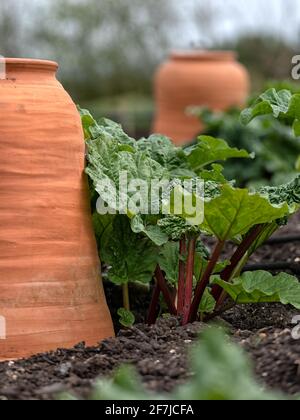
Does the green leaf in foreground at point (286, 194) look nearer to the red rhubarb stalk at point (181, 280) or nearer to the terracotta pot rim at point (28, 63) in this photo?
the red rhubarb stalk at point (181, 280)

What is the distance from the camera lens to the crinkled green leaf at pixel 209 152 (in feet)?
9.42

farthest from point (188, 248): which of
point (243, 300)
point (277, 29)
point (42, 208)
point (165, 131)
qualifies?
point (277, 29)

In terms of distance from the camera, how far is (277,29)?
51.2ft

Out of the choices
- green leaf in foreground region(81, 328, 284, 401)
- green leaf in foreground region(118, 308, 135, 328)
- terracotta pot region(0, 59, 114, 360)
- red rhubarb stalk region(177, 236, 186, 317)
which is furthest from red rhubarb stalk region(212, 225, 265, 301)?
green leaf in foreground region(81, 328, 284, 401)

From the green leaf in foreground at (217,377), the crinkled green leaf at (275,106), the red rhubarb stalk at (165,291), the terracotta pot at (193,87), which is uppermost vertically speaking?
the green leaf in foreground at (217,377)

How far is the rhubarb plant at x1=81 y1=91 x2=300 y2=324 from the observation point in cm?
241

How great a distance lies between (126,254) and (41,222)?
32 centimetres

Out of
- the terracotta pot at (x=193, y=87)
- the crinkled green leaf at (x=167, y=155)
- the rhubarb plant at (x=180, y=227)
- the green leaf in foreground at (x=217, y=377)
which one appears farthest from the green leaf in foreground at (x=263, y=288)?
the terracotta pot at (x=193, y=87)

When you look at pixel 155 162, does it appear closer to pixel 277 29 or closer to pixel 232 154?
pixel 232 154

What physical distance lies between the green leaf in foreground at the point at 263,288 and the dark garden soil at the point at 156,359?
3.6 inches

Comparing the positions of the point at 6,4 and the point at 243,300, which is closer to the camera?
the point at 243,300

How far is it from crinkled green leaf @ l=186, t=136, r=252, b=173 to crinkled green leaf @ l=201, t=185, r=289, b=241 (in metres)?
0.48

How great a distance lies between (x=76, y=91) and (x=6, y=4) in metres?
2.04
